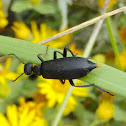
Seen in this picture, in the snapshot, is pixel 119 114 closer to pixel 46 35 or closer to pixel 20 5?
pixel 46 35

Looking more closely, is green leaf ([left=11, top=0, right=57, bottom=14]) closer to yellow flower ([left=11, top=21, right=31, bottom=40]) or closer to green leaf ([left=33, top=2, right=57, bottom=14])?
green leaf ([left=33, top=2, right=57, bottom=14])

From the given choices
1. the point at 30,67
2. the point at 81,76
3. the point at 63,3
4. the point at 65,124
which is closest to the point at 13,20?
the point at 63,3

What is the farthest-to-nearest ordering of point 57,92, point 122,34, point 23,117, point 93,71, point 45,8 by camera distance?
point 122,34 → point 45,8 → point 57,92 → point 23,117 → point 93,71

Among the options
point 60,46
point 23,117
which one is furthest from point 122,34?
point 23,117

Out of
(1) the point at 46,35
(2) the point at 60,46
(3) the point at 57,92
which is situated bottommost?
(3) the point at 57,92

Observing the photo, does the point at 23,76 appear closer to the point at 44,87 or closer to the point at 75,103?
the point at 44,87

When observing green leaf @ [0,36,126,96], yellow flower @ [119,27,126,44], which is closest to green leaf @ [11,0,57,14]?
yellow flower @ [119,27,126,44]
